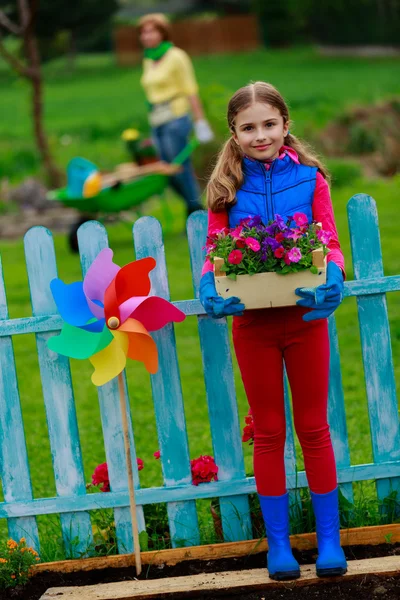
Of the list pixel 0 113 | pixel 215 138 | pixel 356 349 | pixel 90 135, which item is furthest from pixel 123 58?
pixel 356 349

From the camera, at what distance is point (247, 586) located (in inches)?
120

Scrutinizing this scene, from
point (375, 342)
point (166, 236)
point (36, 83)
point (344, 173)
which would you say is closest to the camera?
point (375, 342)

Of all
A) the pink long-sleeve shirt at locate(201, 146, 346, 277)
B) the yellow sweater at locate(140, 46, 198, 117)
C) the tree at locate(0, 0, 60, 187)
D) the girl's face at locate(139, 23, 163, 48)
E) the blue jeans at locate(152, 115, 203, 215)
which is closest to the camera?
the pink long-sleeve shirt at locate(201, 146, 346, 277)

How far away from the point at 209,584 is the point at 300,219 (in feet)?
4.07

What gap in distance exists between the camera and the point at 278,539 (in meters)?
3.09

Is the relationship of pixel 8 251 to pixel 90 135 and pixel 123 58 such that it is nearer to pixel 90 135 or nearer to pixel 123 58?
pixel 90 135

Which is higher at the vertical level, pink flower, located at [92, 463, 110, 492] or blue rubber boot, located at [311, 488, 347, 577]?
pink flower, located at [92, 463, 110, 492]

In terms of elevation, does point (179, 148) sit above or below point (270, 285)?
above

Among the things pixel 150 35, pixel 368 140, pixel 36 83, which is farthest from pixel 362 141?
pixel 150 35

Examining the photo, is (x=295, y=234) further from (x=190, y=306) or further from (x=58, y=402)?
(x=58, y=402)

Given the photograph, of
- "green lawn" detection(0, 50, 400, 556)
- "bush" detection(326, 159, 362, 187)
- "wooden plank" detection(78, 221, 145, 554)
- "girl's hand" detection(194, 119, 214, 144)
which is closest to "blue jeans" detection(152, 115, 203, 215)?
"girl's hand" detection(194, 119, 214, 144)

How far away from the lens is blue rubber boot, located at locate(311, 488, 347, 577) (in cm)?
303

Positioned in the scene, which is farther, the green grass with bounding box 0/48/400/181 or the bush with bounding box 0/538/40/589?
the green grass with bounding box 0/48/400/181

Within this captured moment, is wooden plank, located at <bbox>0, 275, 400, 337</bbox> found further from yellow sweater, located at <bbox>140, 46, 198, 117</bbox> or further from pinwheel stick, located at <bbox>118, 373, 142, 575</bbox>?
yellow sweater, located at <bbox>140, 46, 198, 117</bbox>
